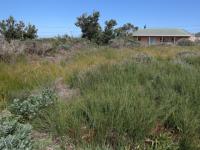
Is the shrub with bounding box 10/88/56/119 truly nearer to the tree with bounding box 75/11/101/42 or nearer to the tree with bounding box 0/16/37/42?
the tree with bounding box 0/16/37/42

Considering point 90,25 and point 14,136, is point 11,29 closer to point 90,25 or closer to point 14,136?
point 90,25

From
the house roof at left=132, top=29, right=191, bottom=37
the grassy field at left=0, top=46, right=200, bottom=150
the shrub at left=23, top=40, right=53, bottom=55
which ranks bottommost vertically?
the grassy field at left=0, top=46, right=200, bottom=150

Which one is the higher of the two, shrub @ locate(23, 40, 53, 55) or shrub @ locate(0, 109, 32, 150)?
shrub @ locate(23, 40, 53, 55)

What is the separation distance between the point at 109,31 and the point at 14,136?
3572cm

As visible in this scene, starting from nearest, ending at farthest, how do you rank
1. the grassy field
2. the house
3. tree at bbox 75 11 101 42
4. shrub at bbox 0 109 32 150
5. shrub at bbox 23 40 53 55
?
1. shrub at bbox 0 109 32 150
2. the grassy field
3. shrub at bbox 23 40 53 55
4. tree at bbox 75 11 101 42
5. the house

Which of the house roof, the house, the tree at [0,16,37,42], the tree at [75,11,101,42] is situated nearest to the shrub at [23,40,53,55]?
the tree at [0,16,37,42]

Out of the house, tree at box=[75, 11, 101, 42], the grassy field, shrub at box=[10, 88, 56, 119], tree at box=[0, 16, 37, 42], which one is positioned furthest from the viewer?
the house

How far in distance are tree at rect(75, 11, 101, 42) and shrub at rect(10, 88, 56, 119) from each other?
29.8m

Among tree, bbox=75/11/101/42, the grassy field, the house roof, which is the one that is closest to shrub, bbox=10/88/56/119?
the grassy field

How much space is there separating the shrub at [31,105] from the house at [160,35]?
5889 cm

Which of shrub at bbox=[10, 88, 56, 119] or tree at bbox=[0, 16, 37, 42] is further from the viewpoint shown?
tree at bbox=[0, 16, 37, 42]

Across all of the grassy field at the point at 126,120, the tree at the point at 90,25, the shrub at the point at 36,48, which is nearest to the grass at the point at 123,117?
the grassy field at the point at 126,120

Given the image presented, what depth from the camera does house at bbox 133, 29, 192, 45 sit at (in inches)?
2490

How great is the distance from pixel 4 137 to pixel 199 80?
4.25 metres
